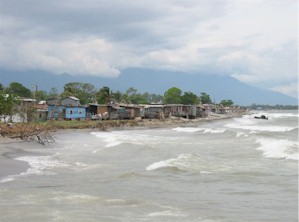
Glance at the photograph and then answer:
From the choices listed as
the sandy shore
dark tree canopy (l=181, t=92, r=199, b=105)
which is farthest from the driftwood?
dark tree canopy (l=181, t=92, r=199, b=105)

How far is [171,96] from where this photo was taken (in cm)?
10375

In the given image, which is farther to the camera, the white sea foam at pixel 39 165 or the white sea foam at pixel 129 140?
the white sea foam at pixel 129 140

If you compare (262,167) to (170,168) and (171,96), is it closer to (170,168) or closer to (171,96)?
(170,168)

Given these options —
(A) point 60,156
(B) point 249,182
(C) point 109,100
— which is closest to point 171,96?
(C) point 109,100

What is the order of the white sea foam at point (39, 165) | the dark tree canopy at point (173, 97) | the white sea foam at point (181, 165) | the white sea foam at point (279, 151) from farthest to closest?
the dark tree canopy at point (173, 97), the white sea foam at point (279, 151), the white sea foam at point (181, 165), the white sea foam at point (39, 165)

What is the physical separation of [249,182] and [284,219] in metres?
4.73

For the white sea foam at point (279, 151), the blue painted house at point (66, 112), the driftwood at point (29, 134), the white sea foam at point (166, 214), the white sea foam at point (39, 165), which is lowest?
the white sea foam at point (166, 214)

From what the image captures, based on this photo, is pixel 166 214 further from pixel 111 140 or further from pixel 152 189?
pixel 111 140

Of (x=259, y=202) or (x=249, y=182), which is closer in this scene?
(x=259, y=202)

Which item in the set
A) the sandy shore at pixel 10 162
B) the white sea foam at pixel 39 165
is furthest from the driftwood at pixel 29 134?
the white sea foam at pixel 39 165

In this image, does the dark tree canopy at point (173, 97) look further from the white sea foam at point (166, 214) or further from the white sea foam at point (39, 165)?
the white sea foam at point (166, 214)

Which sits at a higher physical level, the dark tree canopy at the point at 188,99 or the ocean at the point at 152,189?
the dark tree canopy at the point at 188,99

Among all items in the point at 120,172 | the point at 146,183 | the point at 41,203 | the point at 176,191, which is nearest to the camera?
the point at 41,203

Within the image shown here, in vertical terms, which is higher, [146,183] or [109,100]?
[109,100]
